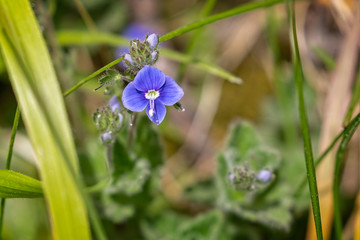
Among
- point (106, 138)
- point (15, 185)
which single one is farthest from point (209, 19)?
point (15, 185)

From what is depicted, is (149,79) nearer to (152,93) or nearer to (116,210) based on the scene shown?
(152,93)

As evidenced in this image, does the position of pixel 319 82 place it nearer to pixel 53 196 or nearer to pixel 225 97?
pixel 225 97

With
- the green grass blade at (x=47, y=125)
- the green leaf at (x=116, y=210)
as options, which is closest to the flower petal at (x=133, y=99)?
the green grass blade at (x=47, y=125)

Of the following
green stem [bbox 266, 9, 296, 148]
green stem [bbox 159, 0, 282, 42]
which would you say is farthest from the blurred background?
green stem [bbox 159, 0, 282, 42]

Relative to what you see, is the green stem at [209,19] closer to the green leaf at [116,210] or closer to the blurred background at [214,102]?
the blurred background at [214,102]

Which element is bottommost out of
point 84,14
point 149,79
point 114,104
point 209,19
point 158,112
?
point 158,112

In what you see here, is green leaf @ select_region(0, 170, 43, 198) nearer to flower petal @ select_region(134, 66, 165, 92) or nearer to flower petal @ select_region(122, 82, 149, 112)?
flower petal @ select_region(122, 82, 149, 112)

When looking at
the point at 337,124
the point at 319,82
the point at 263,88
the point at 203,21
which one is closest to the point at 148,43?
the point at 203,21
